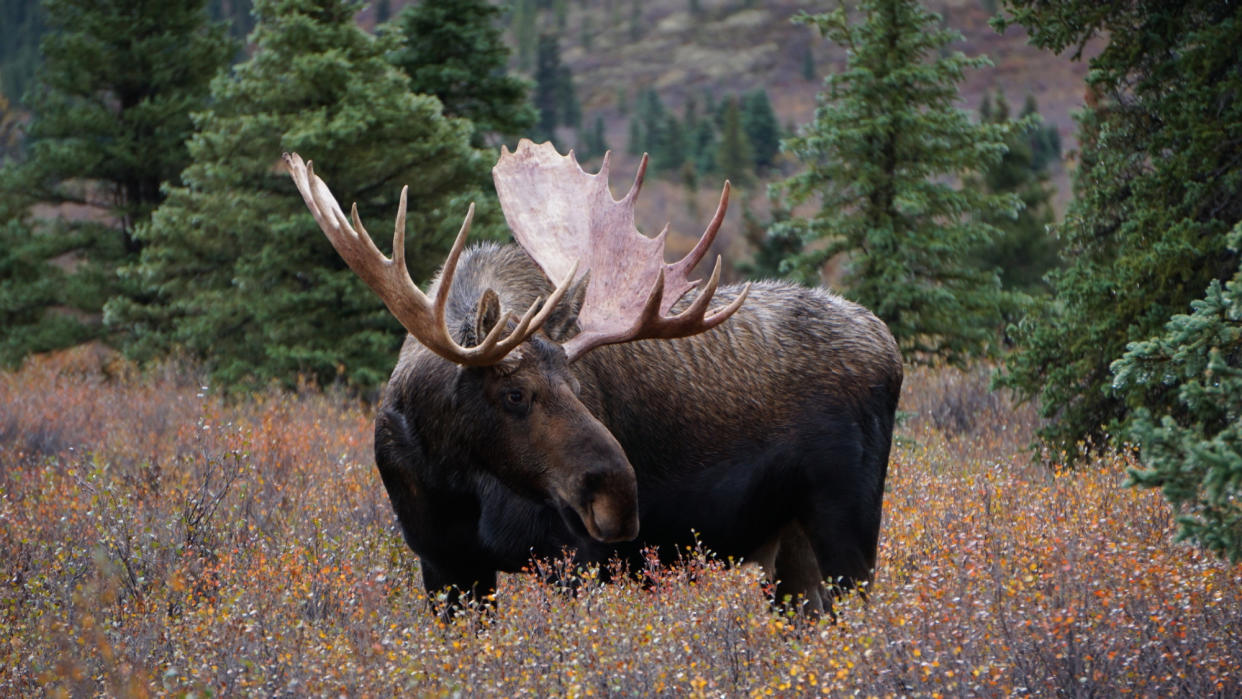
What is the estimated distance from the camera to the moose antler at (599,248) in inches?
210

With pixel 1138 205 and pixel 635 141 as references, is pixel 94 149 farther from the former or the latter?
pixel 635 141

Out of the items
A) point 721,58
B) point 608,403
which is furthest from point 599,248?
point 721,58

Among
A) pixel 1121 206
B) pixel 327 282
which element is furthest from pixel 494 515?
pixel 327 282

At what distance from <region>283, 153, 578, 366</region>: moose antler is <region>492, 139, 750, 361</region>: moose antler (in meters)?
0.41

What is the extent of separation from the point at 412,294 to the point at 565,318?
2.26 feet

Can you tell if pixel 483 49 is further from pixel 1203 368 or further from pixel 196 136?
pixel 1203 368

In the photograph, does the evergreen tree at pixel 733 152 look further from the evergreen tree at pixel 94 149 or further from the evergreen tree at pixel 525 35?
the evergreen tree at pixel 525 35

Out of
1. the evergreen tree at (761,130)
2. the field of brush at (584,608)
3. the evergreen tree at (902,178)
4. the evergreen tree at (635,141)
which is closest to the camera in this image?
the field of brush at (584,608)

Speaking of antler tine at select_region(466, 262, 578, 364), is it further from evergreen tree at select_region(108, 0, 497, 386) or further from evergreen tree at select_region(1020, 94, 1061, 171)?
evergreen tree at select_region(1020, 94, 1061, 171)

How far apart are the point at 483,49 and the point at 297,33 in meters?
3.30

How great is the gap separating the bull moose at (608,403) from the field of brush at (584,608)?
0.27 metres

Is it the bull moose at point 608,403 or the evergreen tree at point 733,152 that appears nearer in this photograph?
the bull moose at point 608,403

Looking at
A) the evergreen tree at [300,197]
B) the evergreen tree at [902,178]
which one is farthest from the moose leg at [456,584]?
the evergreen tree at [902,178]

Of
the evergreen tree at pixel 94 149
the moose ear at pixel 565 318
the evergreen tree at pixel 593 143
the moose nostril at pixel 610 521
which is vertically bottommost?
the evergreen tree at pixel 593 143
